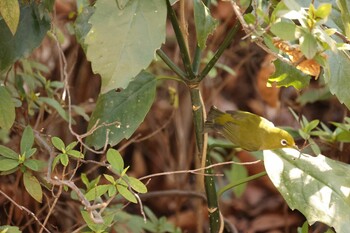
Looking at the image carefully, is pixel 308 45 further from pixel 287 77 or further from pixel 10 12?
pixel 10 12

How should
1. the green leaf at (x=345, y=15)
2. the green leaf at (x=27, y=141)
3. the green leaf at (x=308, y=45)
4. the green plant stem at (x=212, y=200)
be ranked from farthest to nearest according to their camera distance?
the green plant stem at (x=212, y=200)
the green leaf at (x=27, y=141)
the green leaf at (x=345, y=15)
the green leaf at (x=308, y=45)

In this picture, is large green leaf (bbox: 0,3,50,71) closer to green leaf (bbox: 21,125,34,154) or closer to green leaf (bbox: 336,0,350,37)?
green leaf (bbox: 21,125,34,154)

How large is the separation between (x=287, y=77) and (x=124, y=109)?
27 cm

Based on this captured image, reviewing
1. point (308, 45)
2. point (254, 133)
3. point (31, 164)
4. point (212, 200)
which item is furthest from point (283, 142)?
point (31, 164)

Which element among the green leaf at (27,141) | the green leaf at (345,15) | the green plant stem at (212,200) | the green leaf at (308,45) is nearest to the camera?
the green leaf at (308,45)

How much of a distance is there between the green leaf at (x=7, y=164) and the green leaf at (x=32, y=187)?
3 cm

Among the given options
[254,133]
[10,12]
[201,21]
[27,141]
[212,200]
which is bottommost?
[212,200]

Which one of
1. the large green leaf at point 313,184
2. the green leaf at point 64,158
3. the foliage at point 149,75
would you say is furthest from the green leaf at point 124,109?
the large green leaf at point 313,184

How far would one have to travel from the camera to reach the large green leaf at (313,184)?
109 centimetres

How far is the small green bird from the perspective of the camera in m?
1.12

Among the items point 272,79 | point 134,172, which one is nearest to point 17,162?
point 272,79

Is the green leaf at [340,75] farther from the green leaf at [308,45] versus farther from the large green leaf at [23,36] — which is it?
the large green leaf at [23,36]

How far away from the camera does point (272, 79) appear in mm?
1129

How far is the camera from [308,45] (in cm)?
88
